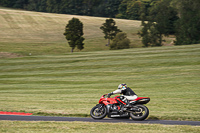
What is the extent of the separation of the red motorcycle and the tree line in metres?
63.4

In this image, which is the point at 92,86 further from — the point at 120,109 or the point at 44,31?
the point at 44,31

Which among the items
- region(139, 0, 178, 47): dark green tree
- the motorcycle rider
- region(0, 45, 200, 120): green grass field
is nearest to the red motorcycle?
the motorcycle rider

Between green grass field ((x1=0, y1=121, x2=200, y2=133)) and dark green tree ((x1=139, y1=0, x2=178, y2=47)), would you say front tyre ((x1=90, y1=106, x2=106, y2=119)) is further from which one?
dark green tree ((x1=139, y1=0, x2=178, y2=47))

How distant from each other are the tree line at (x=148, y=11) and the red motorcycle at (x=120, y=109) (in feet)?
208

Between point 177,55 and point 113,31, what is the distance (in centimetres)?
5285

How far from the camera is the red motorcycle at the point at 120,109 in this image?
11.9 m

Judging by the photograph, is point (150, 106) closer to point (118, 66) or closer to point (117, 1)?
point (118, 66)

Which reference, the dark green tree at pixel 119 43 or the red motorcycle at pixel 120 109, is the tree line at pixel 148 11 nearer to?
the dark green tree at pixel 119 43

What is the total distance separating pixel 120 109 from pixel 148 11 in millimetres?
121726

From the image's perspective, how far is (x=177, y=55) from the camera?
133 feet

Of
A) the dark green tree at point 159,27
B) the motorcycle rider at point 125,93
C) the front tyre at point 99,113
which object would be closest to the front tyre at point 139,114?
the motorcycle rider at point 125,93

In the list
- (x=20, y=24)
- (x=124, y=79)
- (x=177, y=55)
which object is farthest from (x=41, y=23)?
(x=124, y=79)

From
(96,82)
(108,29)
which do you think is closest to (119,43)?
(108,29)

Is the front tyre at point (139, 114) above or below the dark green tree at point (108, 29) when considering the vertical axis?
below
